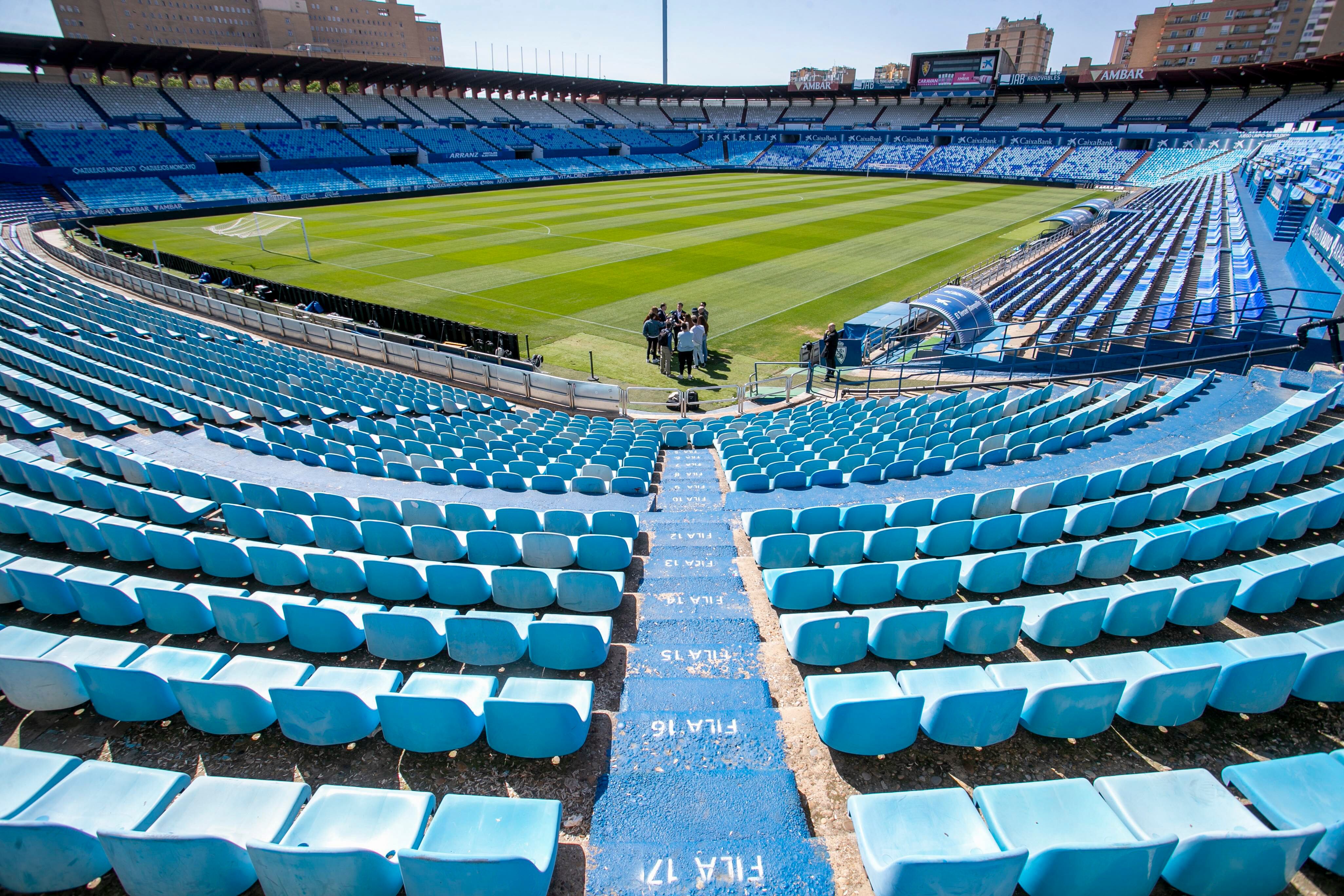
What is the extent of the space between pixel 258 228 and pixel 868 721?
3996 cm

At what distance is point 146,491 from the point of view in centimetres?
725

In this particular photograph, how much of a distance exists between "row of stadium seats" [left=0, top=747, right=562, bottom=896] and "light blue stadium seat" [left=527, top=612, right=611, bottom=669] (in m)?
0.90

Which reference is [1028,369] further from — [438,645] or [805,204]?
[805,204]

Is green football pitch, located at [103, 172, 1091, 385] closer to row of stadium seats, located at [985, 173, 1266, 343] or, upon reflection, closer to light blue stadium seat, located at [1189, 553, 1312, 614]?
row of stadium seats, located at [985, 173, 1266, 343]

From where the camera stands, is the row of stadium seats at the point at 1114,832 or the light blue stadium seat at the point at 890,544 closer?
the row of stadium seats at the point at 1114,832

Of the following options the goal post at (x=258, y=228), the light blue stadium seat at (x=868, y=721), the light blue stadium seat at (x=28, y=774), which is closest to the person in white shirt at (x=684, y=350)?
the light blue stadium seat at (x=868, y=721)

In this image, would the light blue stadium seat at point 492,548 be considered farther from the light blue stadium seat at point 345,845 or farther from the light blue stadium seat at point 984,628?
the light blue stadium seat at point 984,628

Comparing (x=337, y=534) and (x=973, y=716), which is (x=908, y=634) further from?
(x=337, y=534)

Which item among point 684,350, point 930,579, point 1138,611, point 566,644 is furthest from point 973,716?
point 684,350

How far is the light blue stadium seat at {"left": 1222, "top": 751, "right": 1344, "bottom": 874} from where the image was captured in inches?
131

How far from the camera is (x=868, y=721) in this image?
3969 mm

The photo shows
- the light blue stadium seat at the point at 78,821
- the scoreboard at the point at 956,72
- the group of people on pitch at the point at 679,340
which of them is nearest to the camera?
the light blue stadium seat at the point at 78,821

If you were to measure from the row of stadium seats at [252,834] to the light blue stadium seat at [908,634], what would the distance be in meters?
2.61

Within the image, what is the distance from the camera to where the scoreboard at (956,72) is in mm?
77375
